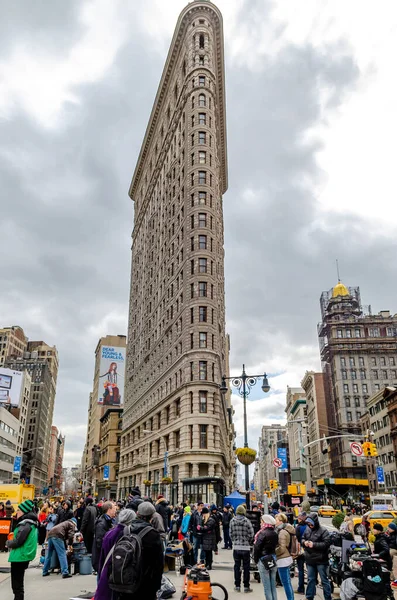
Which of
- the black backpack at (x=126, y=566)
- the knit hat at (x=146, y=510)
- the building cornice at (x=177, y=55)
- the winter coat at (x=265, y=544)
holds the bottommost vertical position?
the winter coat at (x=265, y=544)

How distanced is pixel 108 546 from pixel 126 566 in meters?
0.90

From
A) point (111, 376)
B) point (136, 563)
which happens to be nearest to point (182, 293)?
point (136, 563)

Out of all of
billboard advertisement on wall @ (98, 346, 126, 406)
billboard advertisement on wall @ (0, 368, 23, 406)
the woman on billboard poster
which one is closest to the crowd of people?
billboard advertisement on wall @ (0, 368, 23, 406)

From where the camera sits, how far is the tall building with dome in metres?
108

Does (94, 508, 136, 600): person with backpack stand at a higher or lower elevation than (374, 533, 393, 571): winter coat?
higher

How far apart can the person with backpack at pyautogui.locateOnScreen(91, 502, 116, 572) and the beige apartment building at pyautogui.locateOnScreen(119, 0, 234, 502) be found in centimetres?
3267

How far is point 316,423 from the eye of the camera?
424 ft

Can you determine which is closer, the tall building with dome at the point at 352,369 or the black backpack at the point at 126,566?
the black backpack at the point at 126,566

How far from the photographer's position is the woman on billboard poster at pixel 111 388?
145m

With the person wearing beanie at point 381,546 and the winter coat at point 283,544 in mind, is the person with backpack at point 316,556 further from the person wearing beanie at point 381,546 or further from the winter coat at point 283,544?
the person wearing beanie at point 381,546

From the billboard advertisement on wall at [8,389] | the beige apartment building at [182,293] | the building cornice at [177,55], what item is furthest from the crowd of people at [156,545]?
the building cornice at [177,55]

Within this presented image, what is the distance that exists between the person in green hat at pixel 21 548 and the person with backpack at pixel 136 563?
14.2 ft

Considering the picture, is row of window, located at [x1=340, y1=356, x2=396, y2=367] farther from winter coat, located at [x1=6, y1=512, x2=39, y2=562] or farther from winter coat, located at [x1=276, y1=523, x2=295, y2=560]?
winter coat, located at [x1=6, y1=512, x2=39, y2=562]

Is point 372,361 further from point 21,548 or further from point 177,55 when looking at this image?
point 21,548
